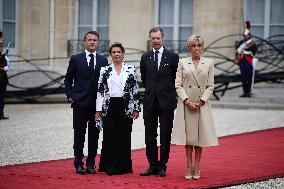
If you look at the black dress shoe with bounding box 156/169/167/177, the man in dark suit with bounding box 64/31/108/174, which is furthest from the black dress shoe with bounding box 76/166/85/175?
the black dress shoe with bounding box 156/169/167/177

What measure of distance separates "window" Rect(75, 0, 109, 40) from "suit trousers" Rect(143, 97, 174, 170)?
Answer: 1485cm

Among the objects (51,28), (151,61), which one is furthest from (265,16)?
(151,61)

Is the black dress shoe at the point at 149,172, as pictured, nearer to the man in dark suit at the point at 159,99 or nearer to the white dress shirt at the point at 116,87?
the man in dark suit at the point at 159,99

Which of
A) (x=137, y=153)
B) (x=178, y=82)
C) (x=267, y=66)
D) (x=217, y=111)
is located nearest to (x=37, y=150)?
(x=137, y=153)

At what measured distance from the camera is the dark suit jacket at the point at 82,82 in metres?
8.91

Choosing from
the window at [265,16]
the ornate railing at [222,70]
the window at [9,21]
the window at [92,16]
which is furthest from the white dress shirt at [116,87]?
the window at [92,16]

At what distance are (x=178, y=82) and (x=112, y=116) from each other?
3.32 ft

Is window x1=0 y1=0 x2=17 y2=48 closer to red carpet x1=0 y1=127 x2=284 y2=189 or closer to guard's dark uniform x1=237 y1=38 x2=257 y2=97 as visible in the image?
guard's dark uniform x1=237 y1=38 x2=257 y2=97

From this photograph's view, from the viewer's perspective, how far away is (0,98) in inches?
599

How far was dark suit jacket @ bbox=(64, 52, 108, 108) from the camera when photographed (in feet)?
29.2

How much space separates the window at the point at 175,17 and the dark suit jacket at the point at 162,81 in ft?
Result: 44.8

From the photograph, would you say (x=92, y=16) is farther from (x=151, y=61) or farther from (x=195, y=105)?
(x=195, y=105)

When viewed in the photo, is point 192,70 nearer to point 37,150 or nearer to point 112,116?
point 112,116

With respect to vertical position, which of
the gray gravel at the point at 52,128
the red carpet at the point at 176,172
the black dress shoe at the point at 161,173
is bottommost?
the gray gravel at the point at 52,128
